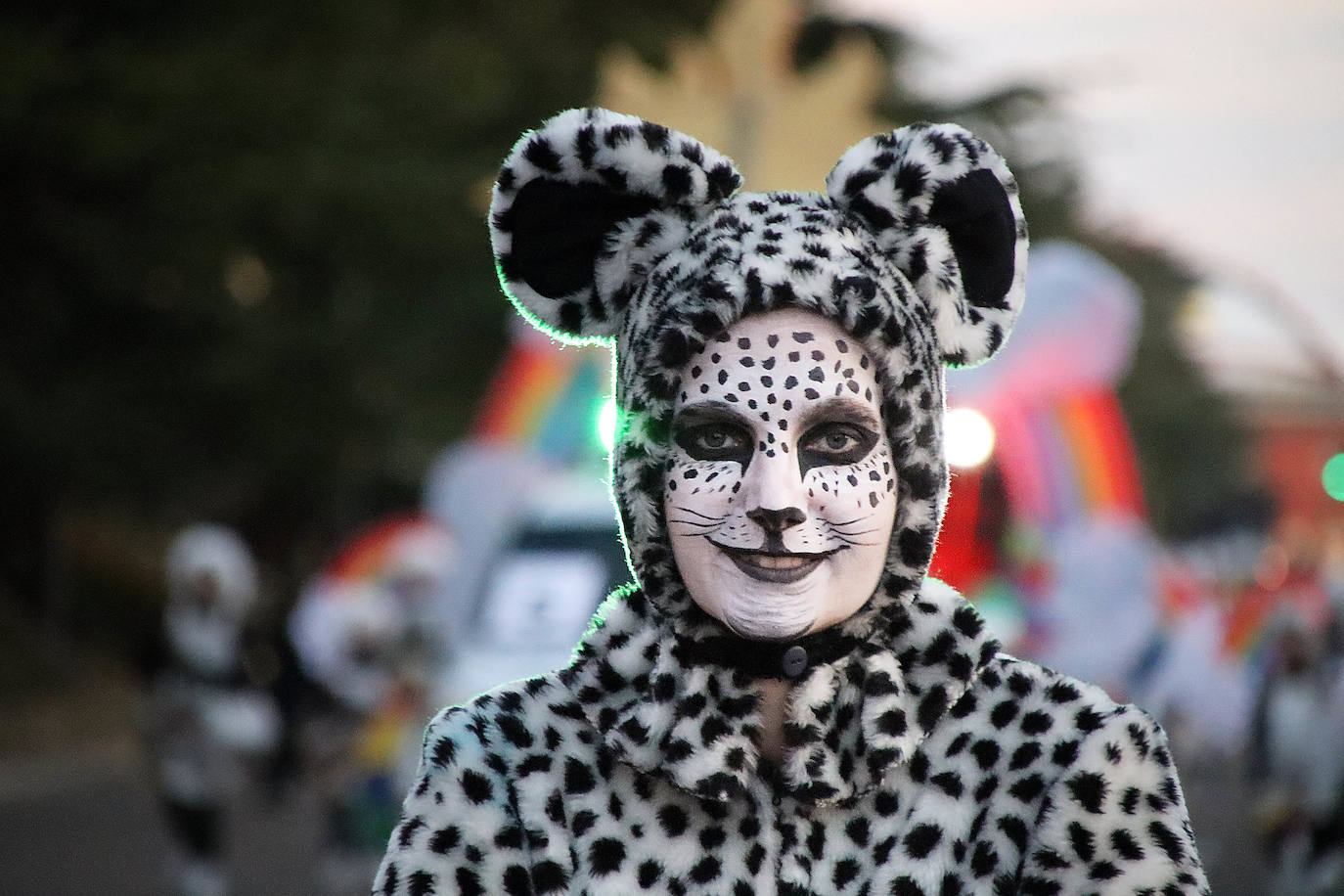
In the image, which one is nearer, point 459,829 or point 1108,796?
point 1108,796

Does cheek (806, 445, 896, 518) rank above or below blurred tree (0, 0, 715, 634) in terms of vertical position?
below

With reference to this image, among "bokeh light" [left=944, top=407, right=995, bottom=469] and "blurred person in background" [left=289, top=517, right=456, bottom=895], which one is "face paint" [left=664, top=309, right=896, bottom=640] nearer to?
"blurred person in background" [left=289, top=517, right=456, bottom=895]

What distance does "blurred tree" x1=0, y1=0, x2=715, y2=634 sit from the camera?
1409 cm

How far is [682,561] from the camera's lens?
8.94ft

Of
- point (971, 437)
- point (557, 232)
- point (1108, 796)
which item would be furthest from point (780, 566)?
point (971, 437)

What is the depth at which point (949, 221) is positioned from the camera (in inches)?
112

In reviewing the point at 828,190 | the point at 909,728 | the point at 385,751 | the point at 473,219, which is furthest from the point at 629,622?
the point at 473,219

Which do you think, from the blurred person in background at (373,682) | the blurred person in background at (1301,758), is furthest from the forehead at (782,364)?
the blurred person in background at (1301,758)

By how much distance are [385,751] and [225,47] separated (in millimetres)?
6360

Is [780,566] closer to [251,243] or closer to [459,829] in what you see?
[459,829]

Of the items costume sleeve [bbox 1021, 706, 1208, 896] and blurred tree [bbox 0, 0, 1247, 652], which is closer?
costume sleeve [bbox 1021, 706, 1208, 896]

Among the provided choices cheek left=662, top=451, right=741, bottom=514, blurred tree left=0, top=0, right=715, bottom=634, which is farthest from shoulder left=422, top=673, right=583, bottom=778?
blurred tree left=0, top=0, right=715, bottom=634

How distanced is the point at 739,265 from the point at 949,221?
0.31 metres

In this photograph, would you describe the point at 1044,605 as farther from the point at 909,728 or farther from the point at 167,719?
the point at 909,728
